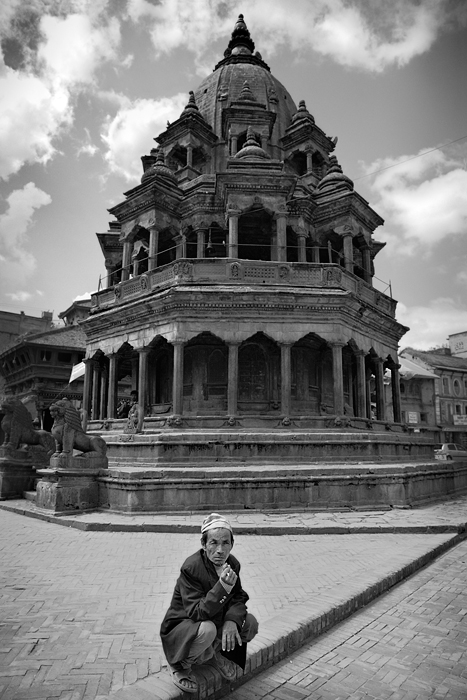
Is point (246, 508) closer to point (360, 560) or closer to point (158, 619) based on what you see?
point (360, 560)

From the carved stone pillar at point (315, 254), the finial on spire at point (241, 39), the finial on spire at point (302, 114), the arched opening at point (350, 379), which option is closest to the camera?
the arched opening at point (350, 379)

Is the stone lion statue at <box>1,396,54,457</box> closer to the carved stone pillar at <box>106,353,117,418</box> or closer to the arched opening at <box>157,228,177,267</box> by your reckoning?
the carved stone pillar at <box>106,353,117,418</box>

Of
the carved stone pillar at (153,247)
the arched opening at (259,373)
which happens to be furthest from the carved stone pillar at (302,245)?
the carved stone pillar at (153,247)

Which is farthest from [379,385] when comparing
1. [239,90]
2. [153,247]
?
[239,90]

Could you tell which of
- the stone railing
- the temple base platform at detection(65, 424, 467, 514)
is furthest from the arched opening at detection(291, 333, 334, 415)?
the temple base platform at detection(65, 424, 467, 514)

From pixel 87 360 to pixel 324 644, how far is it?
2144 cm

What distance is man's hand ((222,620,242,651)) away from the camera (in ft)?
11.3

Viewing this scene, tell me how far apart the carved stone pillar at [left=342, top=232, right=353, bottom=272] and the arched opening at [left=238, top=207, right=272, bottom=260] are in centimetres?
357

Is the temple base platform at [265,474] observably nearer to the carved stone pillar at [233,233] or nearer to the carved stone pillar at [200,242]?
the carved stone pillar at [233,233]

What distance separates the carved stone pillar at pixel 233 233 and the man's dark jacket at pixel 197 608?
17.3m

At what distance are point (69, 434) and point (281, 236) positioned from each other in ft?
42.0

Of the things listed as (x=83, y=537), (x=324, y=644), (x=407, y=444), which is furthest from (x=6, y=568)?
(x=407, y=444)

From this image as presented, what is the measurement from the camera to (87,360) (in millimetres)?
24344

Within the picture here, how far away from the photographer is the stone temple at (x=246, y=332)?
14102mm
